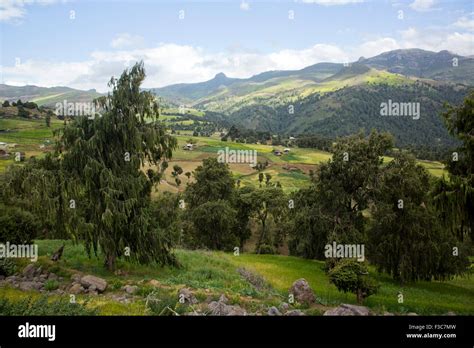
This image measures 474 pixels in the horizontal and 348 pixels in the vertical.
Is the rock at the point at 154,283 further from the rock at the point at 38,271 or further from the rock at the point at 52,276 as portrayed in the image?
the rock at the point at 38,271

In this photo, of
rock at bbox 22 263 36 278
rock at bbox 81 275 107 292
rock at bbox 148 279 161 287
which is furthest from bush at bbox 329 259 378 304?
rock at bbox 22 263 36 278

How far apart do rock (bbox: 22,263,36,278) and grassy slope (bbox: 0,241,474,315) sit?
845 millimetres

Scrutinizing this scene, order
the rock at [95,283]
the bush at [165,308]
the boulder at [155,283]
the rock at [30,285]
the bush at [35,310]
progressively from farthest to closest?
the boulder at [155,283] → the rock at [95,283] → the rock at [30,285] → the bush at [165,308] → the bush at [35,310]

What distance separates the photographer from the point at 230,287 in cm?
1922

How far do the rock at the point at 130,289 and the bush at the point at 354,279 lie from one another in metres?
Answer: 9.91

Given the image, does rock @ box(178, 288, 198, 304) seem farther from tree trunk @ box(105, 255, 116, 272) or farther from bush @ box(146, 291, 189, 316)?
Answer: tree trunk @ box(105, 255, 116, 272)

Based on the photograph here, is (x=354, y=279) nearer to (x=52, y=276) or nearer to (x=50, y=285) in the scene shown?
(x=50, y=285)

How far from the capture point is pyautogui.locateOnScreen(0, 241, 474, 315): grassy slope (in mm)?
15477

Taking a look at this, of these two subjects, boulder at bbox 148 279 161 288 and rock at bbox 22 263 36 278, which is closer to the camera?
boulder at bbox 148 279 161 288

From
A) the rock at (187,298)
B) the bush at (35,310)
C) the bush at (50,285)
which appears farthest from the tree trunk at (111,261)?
the bush at (35,310)

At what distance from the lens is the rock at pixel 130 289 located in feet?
52.4

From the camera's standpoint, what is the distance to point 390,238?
2736cm
